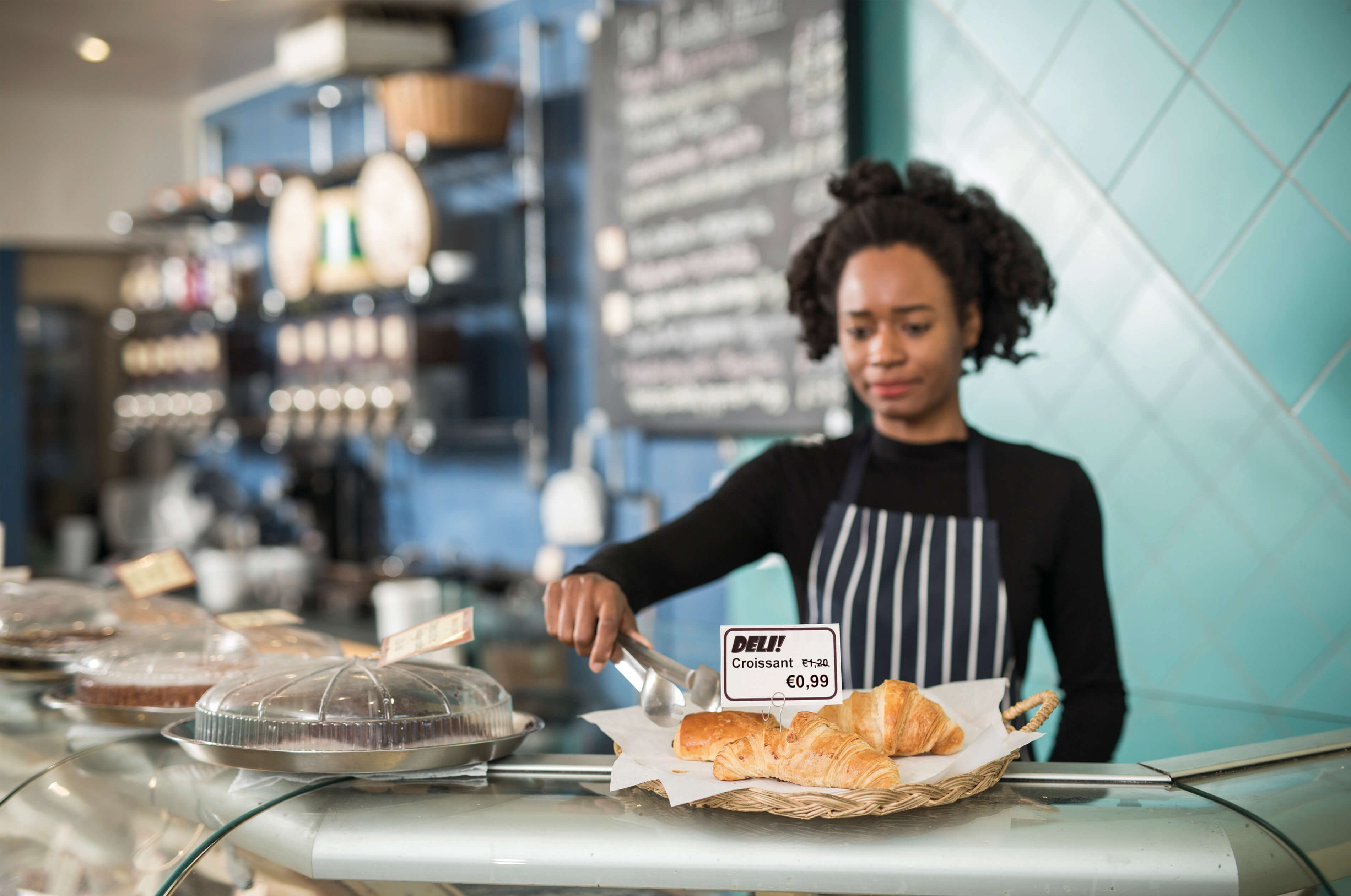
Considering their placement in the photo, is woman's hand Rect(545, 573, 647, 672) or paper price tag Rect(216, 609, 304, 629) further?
paper price tag Rect(216, 609, 304, 629)

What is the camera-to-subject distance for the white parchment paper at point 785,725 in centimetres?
93

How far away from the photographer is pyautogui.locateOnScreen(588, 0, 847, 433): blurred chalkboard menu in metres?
2.90

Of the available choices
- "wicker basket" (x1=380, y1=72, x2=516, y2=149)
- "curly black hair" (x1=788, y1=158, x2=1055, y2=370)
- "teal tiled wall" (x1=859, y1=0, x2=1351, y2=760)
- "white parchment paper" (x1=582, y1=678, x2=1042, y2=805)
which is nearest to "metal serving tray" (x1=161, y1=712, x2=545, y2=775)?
"white parchment paper" (x1=582, y1=678, x2=1042, y2=805)

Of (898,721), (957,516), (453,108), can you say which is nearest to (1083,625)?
(957,516)

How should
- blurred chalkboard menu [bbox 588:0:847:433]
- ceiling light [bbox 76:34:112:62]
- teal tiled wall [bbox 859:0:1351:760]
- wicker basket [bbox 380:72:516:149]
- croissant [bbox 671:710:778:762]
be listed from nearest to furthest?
croissant [bbox 671:710:778:762], teal tiled wall [bbox 859:0:1351:760], blurred chalkboard menu [bbox 588:0:847:433], wicker basket [bbox 380:72:516:149], ceiling light [bbox 76:34:112:62]

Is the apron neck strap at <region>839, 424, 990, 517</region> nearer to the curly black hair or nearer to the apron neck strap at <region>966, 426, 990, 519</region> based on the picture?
the apron neck strap at <region>966, 426, 990, 519</region>

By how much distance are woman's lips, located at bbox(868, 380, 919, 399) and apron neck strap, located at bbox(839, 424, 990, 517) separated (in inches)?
5.4

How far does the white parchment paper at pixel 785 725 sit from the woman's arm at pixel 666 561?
9 centimetres

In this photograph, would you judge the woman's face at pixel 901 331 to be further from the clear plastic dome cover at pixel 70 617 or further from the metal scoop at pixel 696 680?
the clear plastic dome cover at pixel 70 617

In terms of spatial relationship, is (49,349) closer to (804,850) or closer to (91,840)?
(91,840)

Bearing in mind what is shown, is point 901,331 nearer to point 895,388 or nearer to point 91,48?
point 895,388

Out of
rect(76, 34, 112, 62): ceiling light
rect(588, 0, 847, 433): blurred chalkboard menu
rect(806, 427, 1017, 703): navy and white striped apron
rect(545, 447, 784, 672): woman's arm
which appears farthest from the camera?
rect(76, 34, 112, 62): ceiling light

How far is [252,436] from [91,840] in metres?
4.51

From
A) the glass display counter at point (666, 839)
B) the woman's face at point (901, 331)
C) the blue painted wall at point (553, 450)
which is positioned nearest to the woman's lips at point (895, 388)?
the woman's face at point (901, 331)
